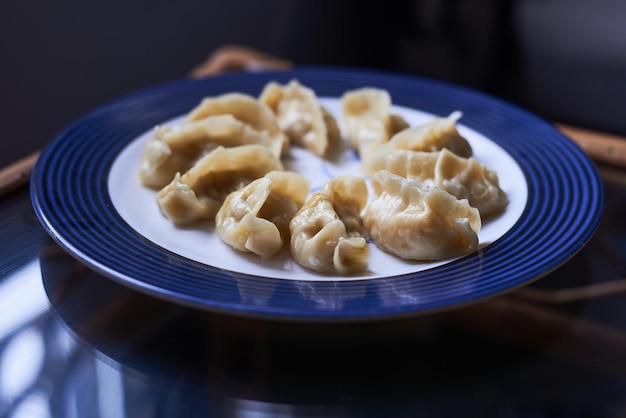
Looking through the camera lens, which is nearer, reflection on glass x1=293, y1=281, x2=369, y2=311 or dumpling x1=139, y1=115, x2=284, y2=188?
reflection on glass x1=293, y1=281, x2=369, y2=311

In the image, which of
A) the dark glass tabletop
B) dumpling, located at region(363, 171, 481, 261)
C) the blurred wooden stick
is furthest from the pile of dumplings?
the blurred wooden stick

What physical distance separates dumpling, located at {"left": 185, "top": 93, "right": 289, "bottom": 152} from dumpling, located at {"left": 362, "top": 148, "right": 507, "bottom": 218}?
22cm

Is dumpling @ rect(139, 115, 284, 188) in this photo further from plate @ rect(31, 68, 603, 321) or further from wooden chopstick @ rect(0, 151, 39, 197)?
wooden chopstick @ rect(0, 151, 39, 197)

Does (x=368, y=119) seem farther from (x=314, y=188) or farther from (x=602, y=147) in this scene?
(x=602, y=147)

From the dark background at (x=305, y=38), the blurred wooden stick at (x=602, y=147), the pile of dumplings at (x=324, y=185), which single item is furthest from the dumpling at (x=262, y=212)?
the dark background at (x=305, y=38)

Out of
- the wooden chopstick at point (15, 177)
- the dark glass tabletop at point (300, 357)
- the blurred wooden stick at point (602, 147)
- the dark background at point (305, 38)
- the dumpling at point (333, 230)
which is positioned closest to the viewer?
the dark glass tabletop at point (300, 357)

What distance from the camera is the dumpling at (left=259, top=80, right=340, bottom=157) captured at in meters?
1.41

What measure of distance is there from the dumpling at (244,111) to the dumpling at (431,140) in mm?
212

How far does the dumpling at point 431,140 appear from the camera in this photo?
1308 millimetres

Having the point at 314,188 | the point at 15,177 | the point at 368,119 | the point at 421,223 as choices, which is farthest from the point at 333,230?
the point at 15,177

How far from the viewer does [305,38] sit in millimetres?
2900

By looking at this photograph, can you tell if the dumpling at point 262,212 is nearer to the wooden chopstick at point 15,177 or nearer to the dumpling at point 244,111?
the dumpling at point 244,111

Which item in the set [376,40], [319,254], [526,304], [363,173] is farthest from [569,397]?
[376,40]

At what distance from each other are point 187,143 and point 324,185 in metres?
0.29
